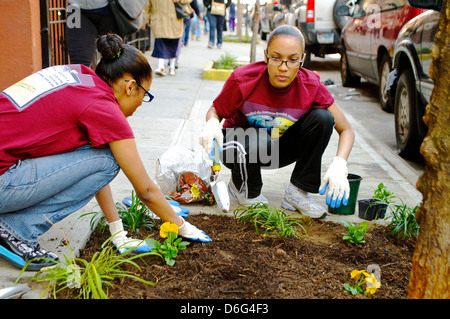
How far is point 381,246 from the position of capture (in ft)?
9.46

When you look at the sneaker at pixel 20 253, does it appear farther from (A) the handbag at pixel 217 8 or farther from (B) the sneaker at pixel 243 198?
(A) the handbag at pixel 217 8

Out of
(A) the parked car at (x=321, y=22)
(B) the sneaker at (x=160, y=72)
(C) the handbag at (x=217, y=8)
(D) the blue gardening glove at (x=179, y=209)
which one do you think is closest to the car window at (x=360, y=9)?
(A) the parked car at (x=321, y=22)

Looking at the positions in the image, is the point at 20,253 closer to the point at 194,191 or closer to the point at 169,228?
the point at 169,228

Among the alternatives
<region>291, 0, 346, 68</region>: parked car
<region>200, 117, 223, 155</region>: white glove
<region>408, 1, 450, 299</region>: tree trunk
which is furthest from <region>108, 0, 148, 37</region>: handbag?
<region>291, 0, 346, 68</region>: parked car

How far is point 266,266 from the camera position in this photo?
253 centimetres

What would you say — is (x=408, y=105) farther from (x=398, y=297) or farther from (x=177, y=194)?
(x=398, y=297)

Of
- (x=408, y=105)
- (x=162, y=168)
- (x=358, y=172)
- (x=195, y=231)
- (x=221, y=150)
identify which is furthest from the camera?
(x=408, y=105)

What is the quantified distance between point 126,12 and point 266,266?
338 cm

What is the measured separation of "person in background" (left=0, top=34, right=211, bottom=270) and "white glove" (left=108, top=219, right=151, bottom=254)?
0.09 ft

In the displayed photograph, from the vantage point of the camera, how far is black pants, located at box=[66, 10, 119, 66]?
5039 millimetres

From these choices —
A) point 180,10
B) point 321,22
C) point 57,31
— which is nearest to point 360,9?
point 321,22

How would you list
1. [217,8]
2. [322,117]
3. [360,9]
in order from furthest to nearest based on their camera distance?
[217,8]
[360,9]
[322,117]
